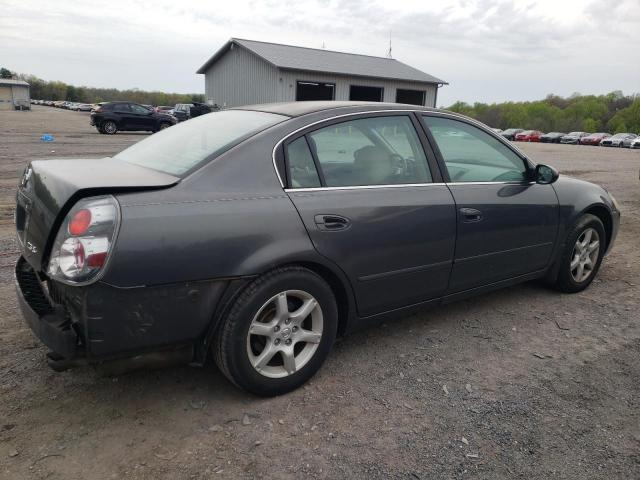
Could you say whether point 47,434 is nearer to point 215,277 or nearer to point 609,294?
point 215,277

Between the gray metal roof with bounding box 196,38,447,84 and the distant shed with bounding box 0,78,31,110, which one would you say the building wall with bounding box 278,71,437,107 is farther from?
the distant shed with bounding box 0,78,31,110

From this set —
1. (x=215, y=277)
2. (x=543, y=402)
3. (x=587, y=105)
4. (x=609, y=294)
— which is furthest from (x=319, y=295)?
(x=587, y=105)

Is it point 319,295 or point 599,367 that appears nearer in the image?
point 319,295

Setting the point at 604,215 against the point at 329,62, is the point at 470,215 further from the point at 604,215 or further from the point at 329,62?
the point at 329,62

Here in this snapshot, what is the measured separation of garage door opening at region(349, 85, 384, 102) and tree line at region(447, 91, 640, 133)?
183ft

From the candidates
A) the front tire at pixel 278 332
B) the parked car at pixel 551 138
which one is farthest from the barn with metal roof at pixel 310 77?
the parked car at pixel 551 138

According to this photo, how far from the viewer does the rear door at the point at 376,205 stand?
2.85m

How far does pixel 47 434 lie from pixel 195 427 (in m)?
0.67

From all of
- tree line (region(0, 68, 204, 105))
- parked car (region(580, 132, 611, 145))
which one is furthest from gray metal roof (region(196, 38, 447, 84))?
tree line (region(0, 68, 204, 105))

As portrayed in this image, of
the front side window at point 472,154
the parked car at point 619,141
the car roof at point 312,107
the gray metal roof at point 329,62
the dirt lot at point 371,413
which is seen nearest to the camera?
the dirt lot at point 371,413

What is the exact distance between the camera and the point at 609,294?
4.54 meters

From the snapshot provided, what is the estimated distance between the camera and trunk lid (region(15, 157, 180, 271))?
93.4 inches

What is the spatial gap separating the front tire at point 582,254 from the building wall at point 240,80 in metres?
21.1

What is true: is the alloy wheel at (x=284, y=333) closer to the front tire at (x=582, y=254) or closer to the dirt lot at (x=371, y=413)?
the dirt lot at (x=371, y=413)
